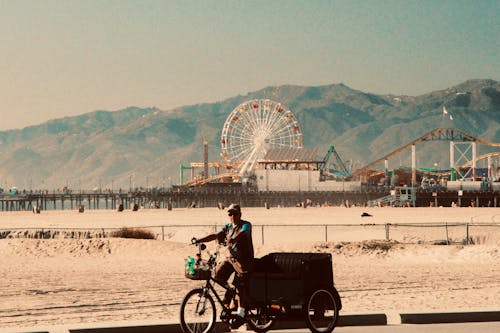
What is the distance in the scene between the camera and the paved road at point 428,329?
12586 mm

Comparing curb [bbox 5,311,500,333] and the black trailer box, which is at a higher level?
the black trailer box

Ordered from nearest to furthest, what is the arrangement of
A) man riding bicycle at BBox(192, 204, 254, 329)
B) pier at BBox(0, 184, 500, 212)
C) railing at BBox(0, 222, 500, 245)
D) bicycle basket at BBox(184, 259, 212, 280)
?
bicycle basket at BBox(184, 259, 212, 280)
man riding bicycle at BBox(192, 204, 254, 329)
railing at BBox(0, 222, 500, 245)
pier at BBox(0, 184, 500, 212)

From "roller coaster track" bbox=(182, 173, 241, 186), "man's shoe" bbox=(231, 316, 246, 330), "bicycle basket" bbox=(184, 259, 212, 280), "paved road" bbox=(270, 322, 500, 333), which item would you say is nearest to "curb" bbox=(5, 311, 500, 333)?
Result: "paved road" bbox=(270, 322, 500, 333)

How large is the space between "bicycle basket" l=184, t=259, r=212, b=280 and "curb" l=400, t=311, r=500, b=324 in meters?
3.51

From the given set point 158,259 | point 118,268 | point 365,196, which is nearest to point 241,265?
point 118,268

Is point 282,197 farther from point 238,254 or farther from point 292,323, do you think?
point 238,254

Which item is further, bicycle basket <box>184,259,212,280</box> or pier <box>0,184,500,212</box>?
pier <box>0,184,500,212</box>

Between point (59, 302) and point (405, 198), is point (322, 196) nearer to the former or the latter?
point (405, 198)

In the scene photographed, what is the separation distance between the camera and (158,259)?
31.0 meters

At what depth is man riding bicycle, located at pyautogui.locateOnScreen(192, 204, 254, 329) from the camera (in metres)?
11.7

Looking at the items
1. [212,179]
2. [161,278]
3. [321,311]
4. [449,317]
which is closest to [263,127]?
[212,179]

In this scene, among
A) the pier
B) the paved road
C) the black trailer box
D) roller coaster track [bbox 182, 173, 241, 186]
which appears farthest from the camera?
roller coaster track [bbox 182, 173, 241, 186]

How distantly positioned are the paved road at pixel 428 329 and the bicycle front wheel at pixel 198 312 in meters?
1.39

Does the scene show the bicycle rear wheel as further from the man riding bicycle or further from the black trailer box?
the man riding bicycle
